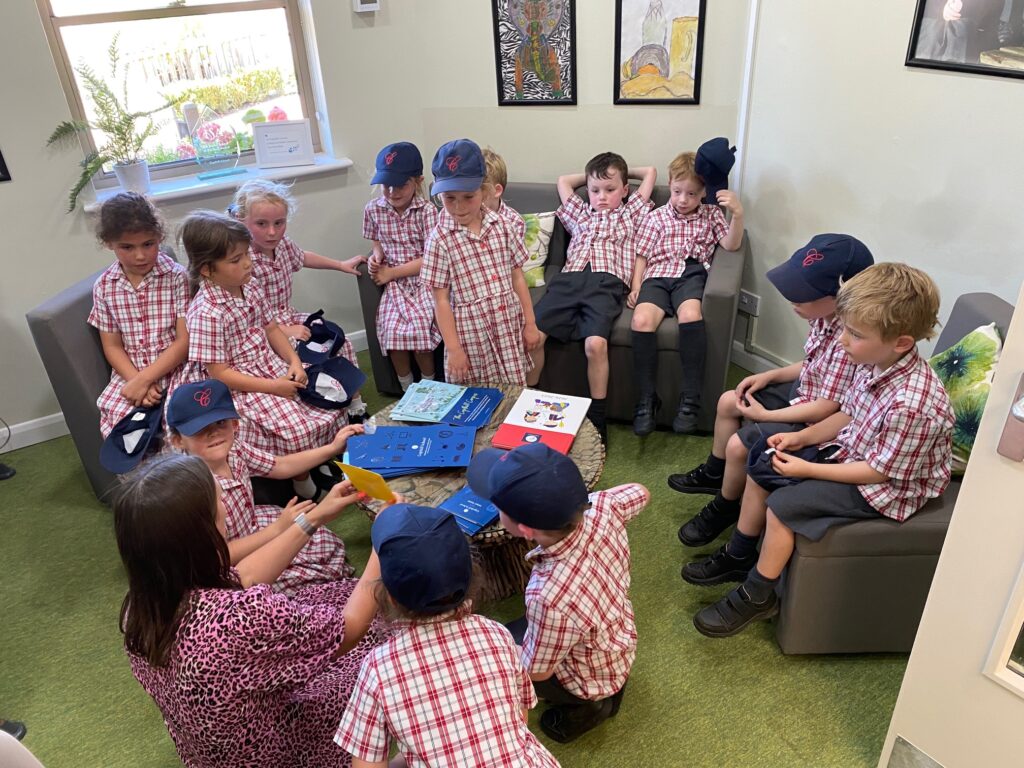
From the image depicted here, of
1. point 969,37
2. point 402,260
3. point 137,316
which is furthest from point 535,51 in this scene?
point 137,316

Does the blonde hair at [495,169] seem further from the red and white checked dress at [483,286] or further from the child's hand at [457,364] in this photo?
the child's hand at [457,364]

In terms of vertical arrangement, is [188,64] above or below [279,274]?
above

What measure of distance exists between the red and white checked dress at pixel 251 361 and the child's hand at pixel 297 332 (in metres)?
0.21

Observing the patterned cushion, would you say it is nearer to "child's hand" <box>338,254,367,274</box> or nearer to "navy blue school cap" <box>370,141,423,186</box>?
"navy blue school cap" <box>370,141,423,186</box>

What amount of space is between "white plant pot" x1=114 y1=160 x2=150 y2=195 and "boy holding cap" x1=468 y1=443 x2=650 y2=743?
2.53 metres

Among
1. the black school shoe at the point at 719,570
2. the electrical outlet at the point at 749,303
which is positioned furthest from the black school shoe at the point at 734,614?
the electrical outlet at the point at 749,303

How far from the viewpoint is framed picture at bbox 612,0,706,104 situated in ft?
11.0

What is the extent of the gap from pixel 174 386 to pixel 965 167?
9.37 feet

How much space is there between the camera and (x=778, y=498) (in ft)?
6.51

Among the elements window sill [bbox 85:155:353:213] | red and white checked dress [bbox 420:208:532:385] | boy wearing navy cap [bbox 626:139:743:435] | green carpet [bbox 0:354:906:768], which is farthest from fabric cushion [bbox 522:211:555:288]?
green carpet [bbox 0:354:906:768]

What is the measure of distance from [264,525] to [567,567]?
1.08 meters

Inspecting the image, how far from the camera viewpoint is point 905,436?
179 cm

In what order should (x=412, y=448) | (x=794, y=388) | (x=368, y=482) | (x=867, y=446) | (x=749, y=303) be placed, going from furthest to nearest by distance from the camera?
(x=749, y=303) → (x=794, y=388) → (x=412, y=448) → (x=867, y=446) → (x=368, y=482)

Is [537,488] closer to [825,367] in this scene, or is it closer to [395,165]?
[825,367]
